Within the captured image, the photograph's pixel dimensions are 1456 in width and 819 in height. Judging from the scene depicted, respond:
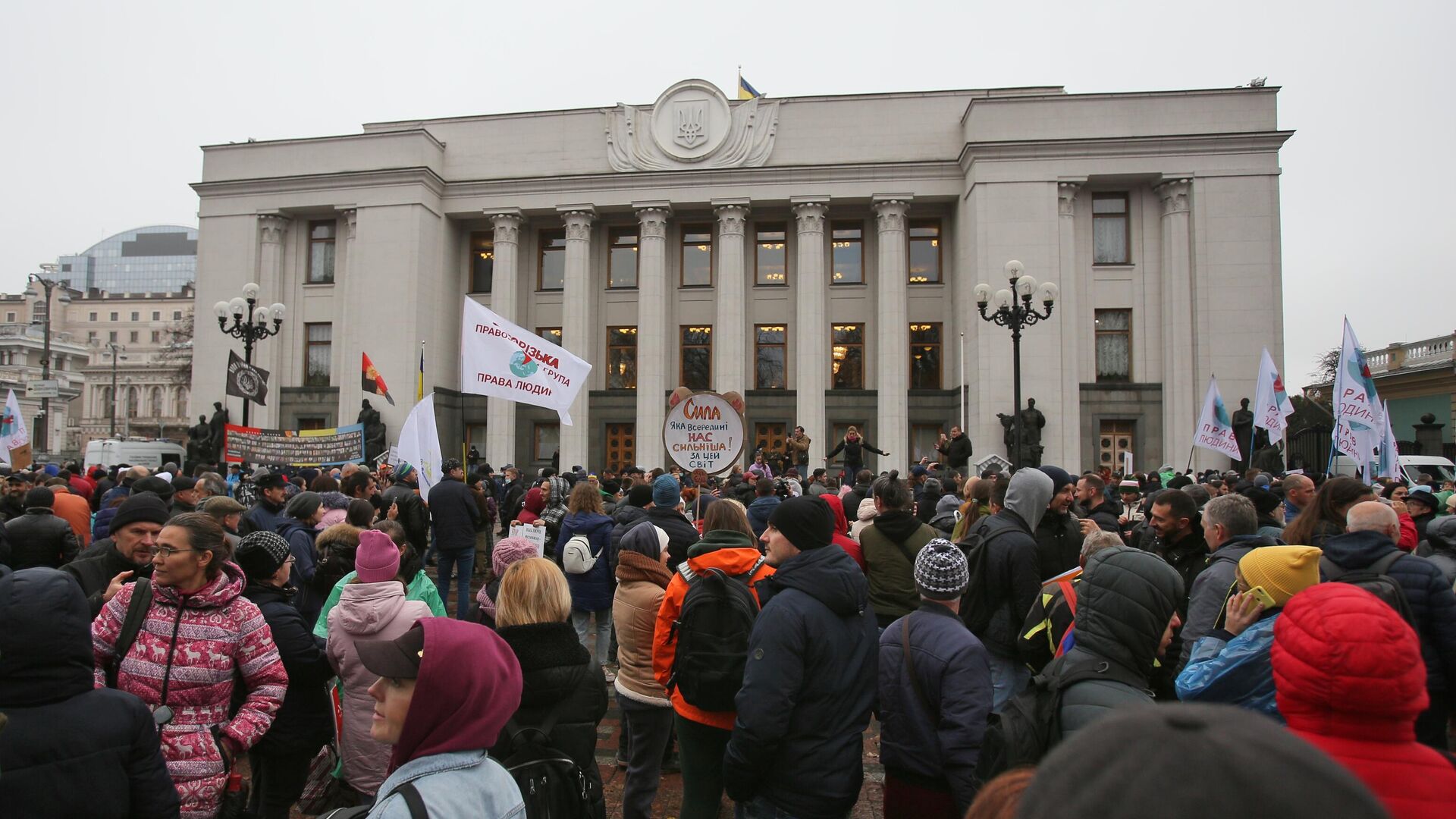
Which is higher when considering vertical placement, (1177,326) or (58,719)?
(1177,326)

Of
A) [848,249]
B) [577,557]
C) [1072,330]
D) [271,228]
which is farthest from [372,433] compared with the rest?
[1072,330]

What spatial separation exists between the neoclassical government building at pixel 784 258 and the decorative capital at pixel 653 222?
6cm

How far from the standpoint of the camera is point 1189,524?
5359 millimetres

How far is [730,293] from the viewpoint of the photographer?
30.5m

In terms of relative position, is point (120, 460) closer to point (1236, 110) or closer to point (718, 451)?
point (718, 451)

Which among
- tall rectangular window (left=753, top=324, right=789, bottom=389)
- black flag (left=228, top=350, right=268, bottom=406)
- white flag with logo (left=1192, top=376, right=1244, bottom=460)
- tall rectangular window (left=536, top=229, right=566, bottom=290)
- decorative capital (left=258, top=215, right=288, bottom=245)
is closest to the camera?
black flag (left=228, top=350, right=268, bottom=406)

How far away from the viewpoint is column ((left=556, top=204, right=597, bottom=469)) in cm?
3092

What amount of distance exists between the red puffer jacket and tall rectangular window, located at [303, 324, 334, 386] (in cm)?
3485

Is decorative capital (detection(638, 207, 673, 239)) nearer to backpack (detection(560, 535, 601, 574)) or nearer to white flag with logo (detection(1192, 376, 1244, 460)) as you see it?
white flag with logo (detection(1192, 376, 1244, 460))

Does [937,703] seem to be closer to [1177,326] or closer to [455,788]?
[455,788]

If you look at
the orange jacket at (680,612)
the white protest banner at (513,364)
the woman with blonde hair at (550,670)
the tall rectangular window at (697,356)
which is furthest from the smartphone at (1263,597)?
the tall rectangular window at (697,356)

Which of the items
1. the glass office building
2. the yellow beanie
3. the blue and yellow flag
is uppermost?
the glass office building

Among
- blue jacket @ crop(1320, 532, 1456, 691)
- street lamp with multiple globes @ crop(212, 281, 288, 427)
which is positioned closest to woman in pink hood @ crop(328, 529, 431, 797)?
blue jacket @ crop(1320, 532, 1456, 691)

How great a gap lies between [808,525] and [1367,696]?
7.06 ft
